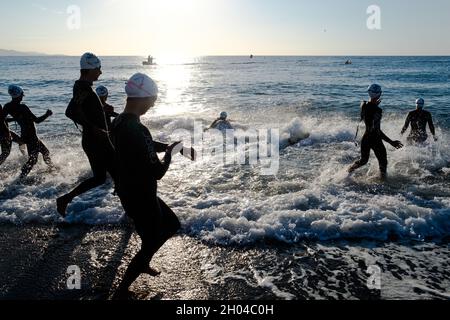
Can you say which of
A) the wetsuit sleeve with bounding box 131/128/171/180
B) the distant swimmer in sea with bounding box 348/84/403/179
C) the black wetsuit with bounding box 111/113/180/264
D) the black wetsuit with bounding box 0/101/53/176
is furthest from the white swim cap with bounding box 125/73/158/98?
the black wetsuit with bounding box 0/101/53/176

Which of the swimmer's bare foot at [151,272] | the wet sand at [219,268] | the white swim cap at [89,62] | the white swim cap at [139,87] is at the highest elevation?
the white swim cap at [89,62]

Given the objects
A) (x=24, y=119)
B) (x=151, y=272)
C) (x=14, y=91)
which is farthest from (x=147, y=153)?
(x=24, y=119)

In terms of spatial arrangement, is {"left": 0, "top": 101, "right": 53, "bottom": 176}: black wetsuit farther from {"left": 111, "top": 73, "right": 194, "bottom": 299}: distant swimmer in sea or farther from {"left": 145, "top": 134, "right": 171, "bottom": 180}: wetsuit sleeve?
{"left": 145, "top": 134, "right": 171, "bottom": 180}: wetsuit sleeve

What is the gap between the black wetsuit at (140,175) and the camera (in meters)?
3.12

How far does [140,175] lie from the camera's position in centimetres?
325

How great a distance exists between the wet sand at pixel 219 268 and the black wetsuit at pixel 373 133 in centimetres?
290

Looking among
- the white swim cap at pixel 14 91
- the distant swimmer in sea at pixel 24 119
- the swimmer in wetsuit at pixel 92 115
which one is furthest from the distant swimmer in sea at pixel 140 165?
the white swim cap at pixel 14 91

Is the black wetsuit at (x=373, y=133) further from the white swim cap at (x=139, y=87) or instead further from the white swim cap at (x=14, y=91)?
the white swim cap at (x=14, y=91)

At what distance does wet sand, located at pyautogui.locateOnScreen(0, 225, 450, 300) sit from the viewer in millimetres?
3977

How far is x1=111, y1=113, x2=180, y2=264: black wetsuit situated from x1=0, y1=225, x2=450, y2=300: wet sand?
853 mm

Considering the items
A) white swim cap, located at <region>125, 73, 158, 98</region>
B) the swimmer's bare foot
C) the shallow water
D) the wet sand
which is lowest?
the wet sand

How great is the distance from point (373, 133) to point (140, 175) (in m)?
5.73

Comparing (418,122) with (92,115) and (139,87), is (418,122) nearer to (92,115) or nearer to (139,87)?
(92,115)

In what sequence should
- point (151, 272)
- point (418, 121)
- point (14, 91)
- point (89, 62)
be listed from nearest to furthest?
point (151, 272), point (89, 62), point (14, 91), point (418, 121)
